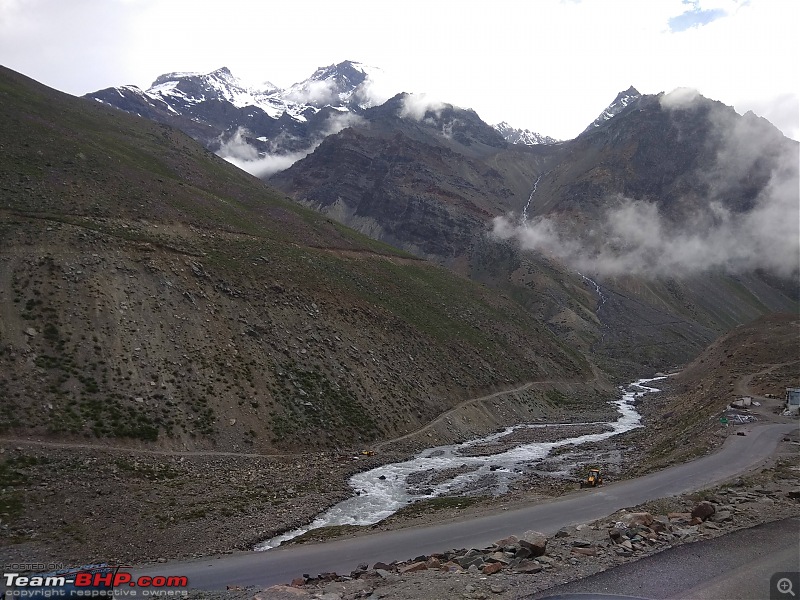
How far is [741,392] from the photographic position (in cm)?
6309

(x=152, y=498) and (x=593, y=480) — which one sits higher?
(x=152, y=498)

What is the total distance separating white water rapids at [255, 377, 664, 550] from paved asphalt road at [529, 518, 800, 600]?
18.6 meters

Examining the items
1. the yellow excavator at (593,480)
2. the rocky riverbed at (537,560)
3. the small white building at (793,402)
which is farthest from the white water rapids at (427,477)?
the small white building at (793,402)

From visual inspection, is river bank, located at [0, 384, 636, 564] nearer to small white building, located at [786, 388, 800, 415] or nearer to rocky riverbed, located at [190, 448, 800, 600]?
rocky riverbed, located at [190, 448, 800, 600]

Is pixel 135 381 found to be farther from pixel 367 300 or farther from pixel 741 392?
pixel 741 392

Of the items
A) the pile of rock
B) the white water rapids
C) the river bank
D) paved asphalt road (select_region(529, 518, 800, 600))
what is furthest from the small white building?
paved asphalt road (select_region(529, 518, 800, 600))

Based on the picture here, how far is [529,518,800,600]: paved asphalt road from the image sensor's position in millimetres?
13234

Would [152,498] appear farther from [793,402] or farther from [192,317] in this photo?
[793,402]

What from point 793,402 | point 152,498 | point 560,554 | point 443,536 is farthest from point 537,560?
point 793,402

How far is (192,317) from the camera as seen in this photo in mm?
53469

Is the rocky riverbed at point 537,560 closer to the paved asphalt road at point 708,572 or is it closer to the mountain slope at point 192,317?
the paved asphalt road at point 708,572

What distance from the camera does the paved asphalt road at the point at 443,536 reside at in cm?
2236

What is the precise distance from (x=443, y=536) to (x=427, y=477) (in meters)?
18.5

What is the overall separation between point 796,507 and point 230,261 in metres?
59.6
